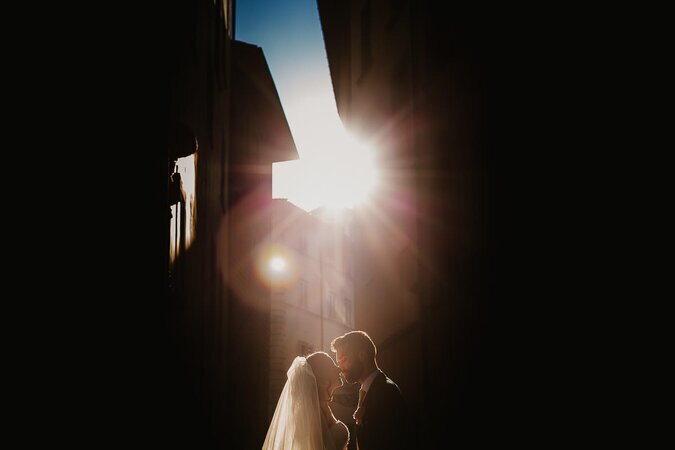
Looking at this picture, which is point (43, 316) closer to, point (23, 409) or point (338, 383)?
point (23, 409)

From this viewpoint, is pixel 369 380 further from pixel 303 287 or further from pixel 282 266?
pixel 303 287

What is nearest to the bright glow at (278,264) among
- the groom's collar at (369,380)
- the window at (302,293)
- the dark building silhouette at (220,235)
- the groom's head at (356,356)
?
the window at (302,293)

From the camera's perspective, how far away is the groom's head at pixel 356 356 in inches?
182

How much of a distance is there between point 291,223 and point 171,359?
28387 mm

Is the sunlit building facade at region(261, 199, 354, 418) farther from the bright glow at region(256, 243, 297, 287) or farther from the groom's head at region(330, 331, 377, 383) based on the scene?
the groom's head at region(330, 331, 377, 383)

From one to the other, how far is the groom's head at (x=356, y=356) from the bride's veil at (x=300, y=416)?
0.75m

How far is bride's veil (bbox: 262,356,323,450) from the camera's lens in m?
5.21

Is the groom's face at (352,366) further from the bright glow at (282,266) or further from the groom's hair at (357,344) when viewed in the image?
the bright glow at (282,266)

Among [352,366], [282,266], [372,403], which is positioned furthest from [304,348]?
[372,403]

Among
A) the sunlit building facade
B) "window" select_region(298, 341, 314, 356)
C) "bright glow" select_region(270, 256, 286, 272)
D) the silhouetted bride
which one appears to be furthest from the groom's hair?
"window" select_region(298, 341, 314, 356)

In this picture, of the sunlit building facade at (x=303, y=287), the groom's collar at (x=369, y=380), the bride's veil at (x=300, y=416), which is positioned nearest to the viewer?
the groom's collar at (x=369, y=380)

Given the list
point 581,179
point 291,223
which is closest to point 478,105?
point 581,179

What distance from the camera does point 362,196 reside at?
50.2 ft

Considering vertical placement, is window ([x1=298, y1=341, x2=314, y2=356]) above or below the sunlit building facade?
below
